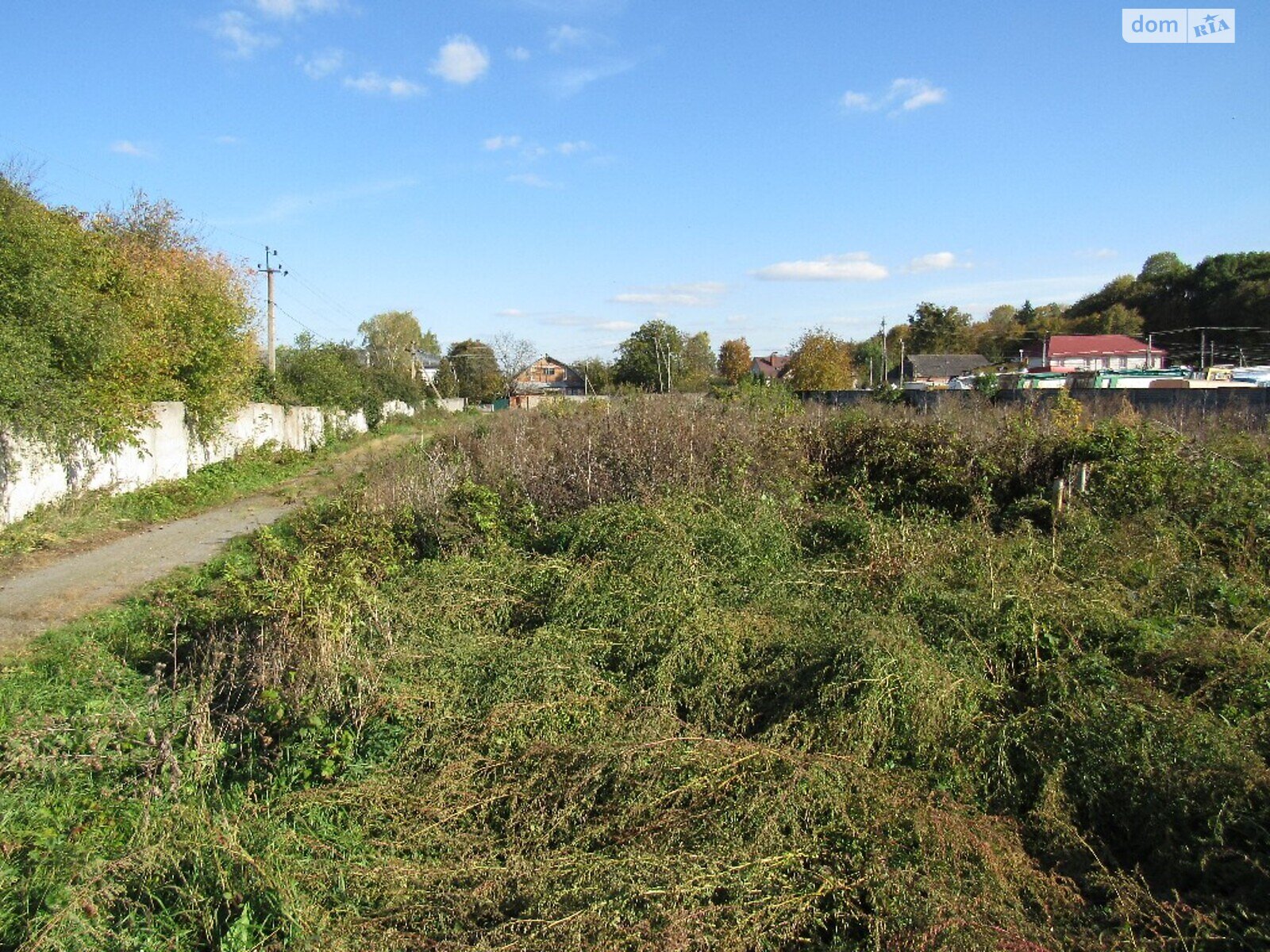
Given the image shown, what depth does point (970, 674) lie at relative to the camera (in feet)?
15.5

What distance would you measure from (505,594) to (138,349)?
11.1 meters

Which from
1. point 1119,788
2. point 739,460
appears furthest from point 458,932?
point 739,460

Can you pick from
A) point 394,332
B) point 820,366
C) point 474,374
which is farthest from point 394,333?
point 820,366

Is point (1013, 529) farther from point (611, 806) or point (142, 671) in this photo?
point (142, 671)

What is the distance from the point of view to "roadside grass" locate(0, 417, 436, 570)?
10500mm

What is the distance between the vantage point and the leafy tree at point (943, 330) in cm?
7212

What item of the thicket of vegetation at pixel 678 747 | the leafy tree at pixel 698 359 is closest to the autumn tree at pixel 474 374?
the leafy tree at pixel 698 359

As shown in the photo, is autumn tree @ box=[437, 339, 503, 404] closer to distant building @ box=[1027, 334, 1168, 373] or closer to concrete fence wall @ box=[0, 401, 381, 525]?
concrete fence wall @ box=[0, 401, 381, 525]

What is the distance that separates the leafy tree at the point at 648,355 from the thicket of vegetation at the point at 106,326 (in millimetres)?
19245

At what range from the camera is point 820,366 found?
40438 mm

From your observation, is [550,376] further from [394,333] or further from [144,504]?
[144,504]

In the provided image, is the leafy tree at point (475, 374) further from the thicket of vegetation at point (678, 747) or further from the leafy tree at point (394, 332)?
the thicket of vegetation at point (678, 747)

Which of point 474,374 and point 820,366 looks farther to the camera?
point 474,374

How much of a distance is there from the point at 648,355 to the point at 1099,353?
1416 inches
